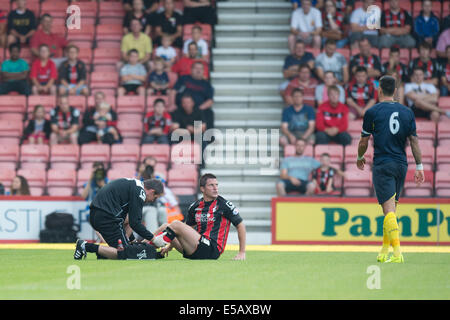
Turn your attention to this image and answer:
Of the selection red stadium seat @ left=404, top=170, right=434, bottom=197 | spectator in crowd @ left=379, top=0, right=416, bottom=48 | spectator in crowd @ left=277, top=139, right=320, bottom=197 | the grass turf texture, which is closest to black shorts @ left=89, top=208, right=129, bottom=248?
the grass turf texture

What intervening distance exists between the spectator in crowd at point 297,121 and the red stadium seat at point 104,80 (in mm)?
4032

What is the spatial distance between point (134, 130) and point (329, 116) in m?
4.09

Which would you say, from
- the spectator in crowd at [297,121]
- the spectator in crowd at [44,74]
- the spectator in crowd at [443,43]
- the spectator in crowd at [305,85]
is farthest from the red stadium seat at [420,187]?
the spectator in crowd at [44,74]

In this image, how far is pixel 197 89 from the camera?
722 inches

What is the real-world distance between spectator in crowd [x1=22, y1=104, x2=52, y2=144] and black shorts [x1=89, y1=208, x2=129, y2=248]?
23.8ft

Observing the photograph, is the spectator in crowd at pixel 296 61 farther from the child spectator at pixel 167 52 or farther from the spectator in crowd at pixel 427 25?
the spectator in crowd at pixel 427 25

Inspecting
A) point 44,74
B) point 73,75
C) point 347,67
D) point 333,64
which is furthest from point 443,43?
point 44,74

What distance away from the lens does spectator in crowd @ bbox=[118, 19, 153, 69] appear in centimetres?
1925

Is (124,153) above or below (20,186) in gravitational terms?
above

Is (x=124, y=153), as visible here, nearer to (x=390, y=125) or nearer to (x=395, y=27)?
(x=395, y=27)

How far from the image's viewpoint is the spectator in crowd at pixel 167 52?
756 inches

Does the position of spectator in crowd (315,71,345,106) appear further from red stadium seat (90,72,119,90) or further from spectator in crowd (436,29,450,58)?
red stadium seat (90,72,119,90)

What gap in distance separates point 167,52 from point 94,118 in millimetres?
2436

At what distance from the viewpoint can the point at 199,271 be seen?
363 inches
